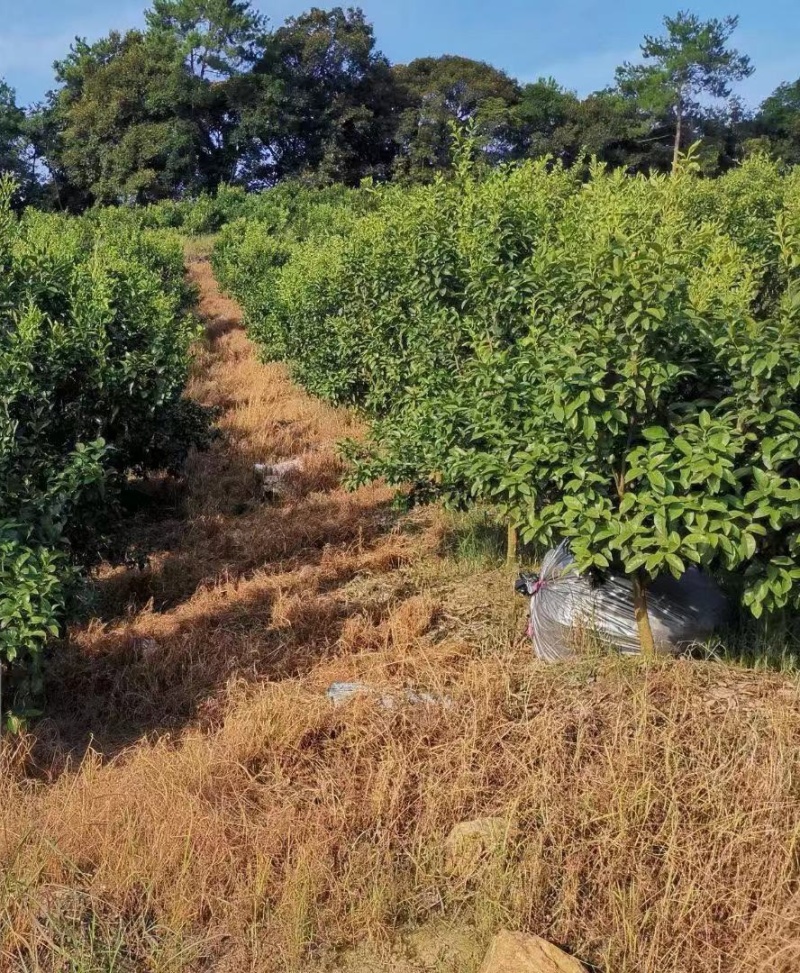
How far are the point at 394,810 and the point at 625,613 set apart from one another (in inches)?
56.1

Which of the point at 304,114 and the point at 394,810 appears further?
the point at 304,114

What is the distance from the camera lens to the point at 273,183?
36.3m

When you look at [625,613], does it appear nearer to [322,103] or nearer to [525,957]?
[525,957]

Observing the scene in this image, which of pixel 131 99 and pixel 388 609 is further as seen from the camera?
pixel 131 99

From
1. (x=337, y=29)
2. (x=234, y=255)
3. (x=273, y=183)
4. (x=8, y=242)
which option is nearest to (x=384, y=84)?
(x=337, y=29)

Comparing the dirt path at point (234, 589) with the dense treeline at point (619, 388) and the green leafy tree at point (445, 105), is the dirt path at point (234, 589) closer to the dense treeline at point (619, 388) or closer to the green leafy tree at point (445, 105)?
the dense treeline at point (619, 388)

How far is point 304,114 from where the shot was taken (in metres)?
35.2

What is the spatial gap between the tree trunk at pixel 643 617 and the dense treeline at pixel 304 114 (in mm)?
31599

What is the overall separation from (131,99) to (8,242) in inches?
1256

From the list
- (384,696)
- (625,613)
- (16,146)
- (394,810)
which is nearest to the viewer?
(394,810)

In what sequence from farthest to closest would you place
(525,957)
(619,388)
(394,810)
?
(619,388)
(394,810)
(525,957)

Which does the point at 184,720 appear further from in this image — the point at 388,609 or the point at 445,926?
the point at 445,926

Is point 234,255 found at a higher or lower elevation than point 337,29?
lower

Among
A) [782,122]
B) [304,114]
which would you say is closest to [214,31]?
[304,114]
